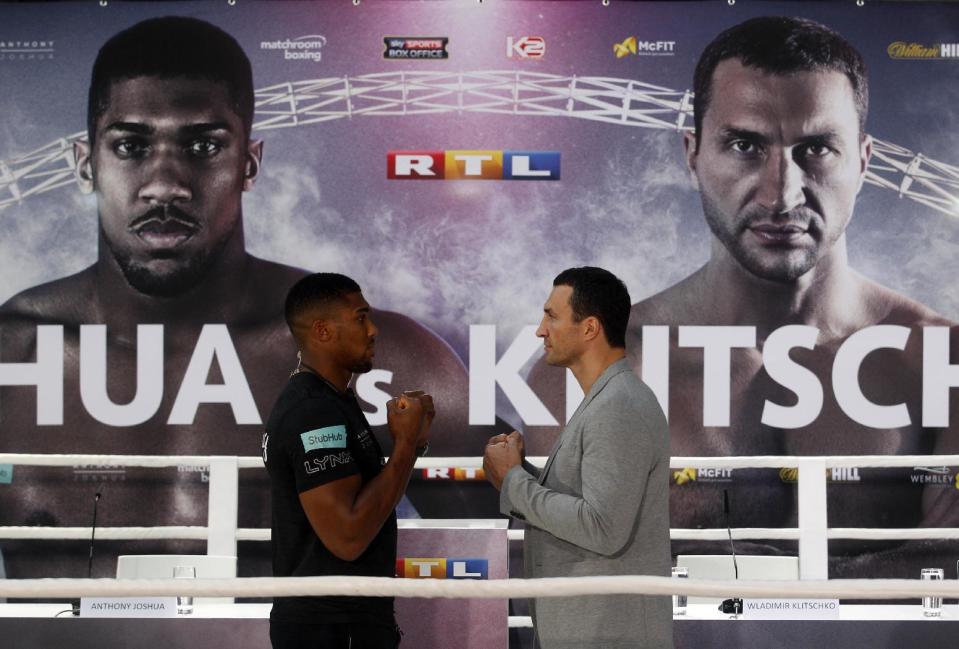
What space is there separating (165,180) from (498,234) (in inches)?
57.1

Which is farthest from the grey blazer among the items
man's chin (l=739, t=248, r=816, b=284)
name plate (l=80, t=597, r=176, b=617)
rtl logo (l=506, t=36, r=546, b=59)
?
rtl logo (l=506, t=36, r=546, b=59)

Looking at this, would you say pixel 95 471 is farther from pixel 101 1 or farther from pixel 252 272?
pixel 101 1

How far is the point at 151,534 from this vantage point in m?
3.89

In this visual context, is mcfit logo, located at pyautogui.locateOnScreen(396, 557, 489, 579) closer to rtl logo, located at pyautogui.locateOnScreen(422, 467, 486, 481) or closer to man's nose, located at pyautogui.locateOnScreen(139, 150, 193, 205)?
rtl logo, located at pyautogui.locateOnScreen(422, 467, 486, 481)

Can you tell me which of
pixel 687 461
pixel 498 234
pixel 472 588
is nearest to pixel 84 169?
pixel 498 234

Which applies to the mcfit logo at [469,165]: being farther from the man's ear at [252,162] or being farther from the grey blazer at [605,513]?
the grey blazer at [605,513]

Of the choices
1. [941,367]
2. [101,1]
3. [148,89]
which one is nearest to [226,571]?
[148,89]

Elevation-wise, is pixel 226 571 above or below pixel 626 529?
below

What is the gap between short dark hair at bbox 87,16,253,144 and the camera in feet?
15.9

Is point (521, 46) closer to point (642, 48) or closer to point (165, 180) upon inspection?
point (642, 48)

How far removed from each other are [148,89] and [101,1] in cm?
44

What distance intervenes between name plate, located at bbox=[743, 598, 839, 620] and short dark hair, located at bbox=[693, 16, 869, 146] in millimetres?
2220

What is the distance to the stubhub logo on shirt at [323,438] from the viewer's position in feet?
6.62

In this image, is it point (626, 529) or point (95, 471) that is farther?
point (95, 471)
